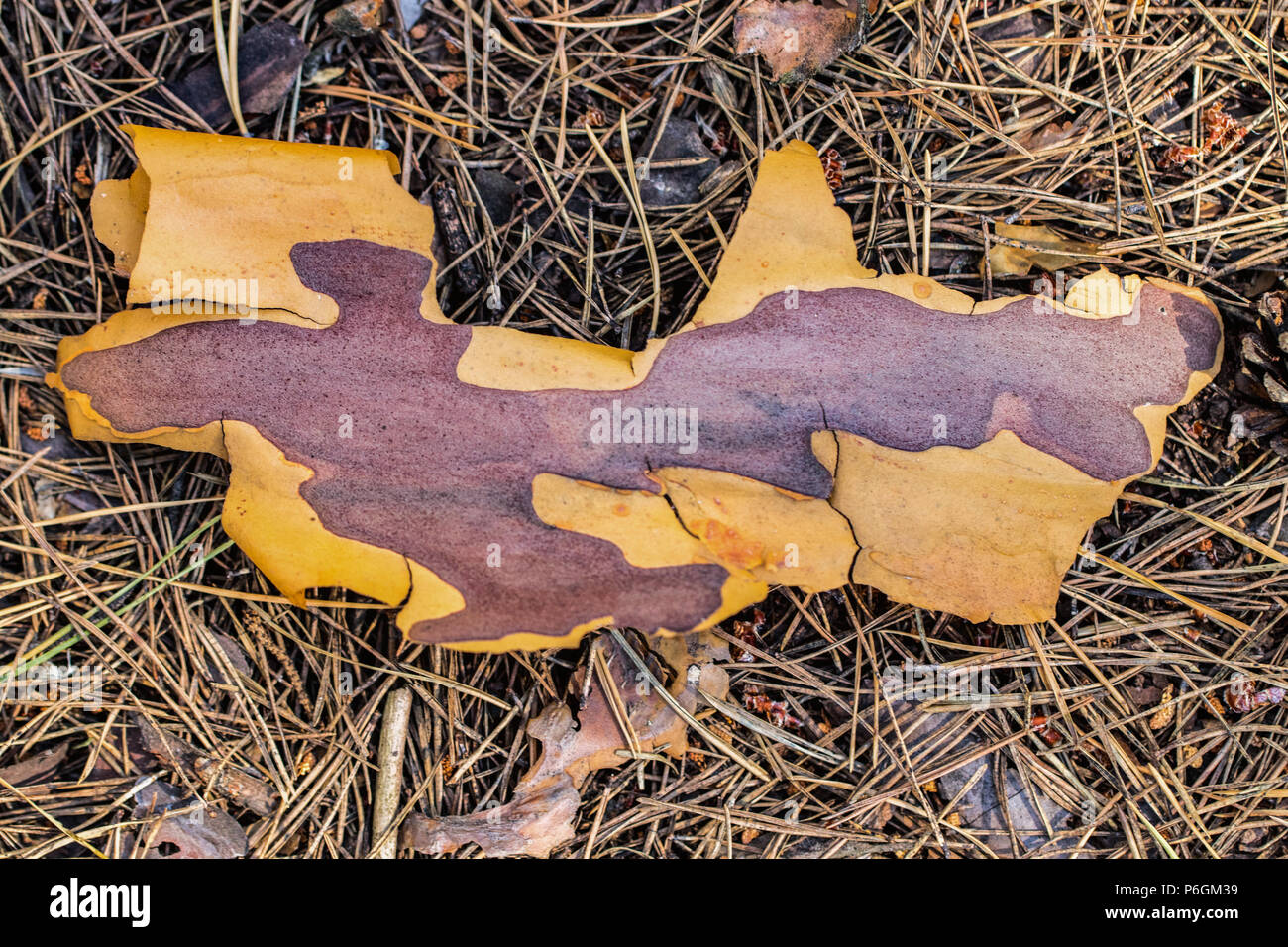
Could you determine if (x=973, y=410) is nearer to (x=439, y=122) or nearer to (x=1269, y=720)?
(x=1269, y=720)

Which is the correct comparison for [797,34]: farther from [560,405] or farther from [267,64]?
[267,64]

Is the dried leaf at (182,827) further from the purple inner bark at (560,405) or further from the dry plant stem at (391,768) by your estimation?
the purple inner bark at (560,405)

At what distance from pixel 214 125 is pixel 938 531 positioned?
2.41 metres

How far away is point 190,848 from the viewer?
2.52 metres

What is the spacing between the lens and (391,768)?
2.54 m

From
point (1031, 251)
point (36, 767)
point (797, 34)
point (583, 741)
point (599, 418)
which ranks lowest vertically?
point (36, 767)

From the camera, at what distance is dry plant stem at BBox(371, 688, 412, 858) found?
2.53m

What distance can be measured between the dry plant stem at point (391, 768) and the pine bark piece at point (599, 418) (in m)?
0.48

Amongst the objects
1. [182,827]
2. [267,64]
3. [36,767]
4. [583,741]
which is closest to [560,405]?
[583,741]

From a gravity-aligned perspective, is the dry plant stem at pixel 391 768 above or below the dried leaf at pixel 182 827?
above

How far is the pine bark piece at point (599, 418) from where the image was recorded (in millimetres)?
2182

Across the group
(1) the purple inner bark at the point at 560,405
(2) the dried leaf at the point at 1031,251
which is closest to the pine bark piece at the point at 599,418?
(1) the purple inner bark at the point at 560,405


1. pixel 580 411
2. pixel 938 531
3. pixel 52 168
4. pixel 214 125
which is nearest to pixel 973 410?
pixel 938 531

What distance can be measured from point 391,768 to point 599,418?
1.26 meters
